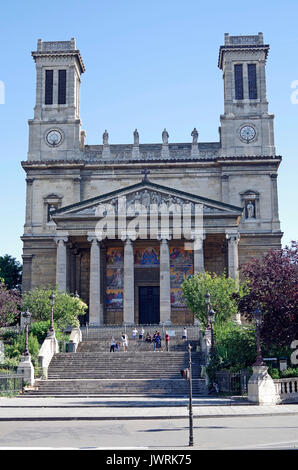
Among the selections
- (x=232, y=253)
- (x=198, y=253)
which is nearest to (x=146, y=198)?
(x=198, y=253)

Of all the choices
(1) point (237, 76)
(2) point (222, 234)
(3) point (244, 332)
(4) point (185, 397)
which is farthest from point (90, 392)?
(1) point (237, 76)

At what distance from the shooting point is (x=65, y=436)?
18297mm

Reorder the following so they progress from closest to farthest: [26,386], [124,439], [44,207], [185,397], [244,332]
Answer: [124,439] → [185,397] → [26,386] → [244,332] → [44,207]

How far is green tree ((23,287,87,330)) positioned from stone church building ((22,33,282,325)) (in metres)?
3.99

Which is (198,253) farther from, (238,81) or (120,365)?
(238,81)

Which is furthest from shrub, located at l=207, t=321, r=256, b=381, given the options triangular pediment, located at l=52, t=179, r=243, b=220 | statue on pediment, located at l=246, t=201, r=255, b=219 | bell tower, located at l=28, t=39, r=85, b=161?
bell tower, located at l=28, t=39, r=85, b=161

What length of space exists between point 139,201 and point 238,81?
1985 centimetres

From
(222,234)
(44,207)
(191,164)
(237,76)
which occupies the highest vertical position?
(237,76)

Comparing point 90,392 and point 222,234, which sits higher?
point 222,234

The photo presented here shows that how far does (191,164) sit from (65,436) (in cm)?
4794

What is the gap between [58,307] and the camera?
1882 inches

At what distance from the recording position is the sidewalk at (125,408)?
23.7 metres

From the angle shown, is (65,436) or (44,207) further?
(44,207)

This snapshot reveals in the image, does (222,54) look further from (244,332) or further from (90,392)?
(90,392)
